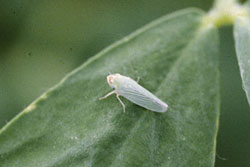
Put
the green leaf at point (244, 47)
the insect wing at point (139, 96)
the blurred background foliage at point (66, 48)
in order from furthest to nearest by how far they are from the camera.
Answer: the blurred background foliage at point (66, 48) < the insect wing at point (139, 96) < the green leaf at point (244, 47)

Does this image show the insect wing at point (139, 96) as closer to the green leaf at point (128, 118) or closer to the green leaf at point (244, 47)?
the green leaf at point (128, 118)

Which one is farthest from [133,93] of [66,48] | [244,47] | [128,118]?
[66,48]

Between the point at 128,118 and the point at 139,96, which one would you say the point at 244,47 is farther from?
the point at 128,118

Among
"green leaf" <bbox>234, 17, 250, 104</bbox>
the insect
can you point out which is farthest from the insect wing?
"green leaf" <bbox>234, 17, 250, 104</bbox>

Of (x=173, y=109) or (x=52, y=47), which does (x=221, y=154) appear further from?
(x=52, y=47)

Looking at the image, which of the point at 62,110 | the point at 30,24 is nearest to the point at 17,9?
the point at 30,24

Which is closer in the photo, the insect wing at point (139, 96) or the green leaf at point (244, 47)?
the green leaf at point (244, 47)

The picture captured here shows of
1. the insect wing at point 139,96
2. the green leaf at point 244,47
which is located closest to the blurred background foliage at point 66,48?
the insect wing at point 139,96
